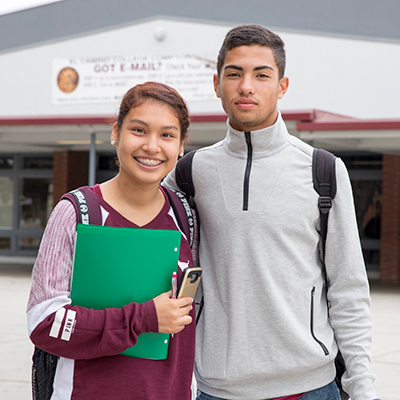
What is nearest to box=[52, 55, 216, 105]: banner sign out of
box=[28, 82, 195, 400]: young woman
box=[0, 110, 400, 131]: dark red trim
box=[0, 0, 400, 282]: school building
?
box=[0, 0, 400, 282]: school building

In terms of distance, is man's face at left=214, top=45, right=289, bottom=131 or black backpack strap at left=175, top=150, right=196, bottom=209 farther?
black backpack strap at left=175, top=150, right=196, bottom=209

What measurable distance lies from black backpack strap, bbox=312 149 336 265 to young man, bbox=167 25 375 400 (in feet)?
0.07

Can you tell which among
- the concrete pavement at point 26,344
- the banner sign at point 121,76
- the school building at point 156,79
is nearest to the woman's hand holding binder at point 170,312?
the concrete pavement at point 26,344

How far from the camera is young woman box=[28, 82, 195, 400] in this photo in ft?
6.76

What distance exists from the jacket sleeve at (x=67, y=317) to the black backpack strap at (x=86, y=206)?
0.12 feet

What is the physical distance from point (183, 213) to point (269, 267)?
1.07 ft

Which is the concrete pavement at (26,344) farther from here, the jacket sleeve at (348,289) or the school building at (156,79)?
the jacket sleeve at (348,289)

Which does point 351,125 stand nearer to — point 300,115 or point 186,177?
point 300,115

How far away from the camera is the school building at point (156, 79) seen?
15.6m

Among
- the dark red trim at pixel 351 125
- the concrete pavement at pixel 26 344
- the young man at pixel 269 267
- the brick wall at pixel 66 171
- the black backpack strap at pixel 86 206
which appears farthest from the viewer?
the brick wall at pixel 66 171

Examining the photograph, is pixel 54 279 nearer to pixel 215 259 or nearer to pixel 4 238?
pixel 215 259

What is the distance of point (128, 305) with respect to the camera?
2092 mm

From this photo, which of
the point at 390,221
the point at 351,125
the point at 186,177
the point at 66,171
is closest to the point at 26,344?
the point at 186,177

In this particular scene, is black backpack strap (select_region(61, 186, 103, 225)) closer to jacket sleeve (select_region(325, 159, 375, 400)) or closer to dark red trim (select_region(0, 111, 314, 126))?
jacket sleeve (select_region(325, 159, 375, 400))
